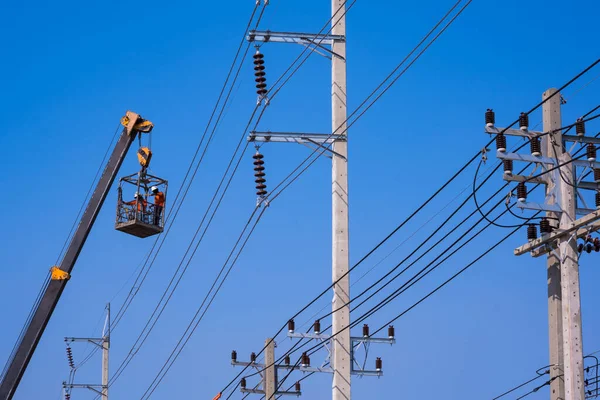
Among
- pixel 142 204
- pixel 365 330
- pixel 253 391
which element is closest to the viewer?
pixel 365 330

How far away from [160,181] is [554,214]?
1315cm

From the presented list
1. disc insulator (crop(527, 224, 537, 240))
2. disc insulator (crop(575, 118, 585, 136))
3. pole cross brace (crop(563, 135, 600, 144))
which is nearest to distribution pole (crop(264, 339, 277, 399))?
disc insulator (crop(527, 224, 537, 240))

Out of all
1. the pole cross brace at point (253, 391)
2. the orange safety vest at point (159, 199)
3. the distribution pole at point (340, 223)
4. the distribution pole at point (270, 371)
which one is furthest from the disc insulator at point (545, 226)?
the pole cross brace at point (253, 391)

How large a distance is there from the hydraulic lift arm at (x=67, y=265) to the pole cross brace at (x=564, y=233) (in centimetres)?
1467

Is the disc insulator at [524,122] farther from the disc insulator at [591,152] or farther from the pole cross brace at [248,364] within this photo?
the pole cross brace at [248,364]

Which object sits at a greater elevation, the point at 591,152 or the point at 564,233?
the point at 591,152

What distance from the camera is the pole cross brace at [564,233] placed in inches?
738

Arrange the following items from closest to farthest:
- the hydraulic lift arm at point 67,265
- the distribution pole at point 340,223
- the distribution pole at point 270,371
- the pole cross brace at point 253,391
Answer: the distribution pole at point 340,223, the hydraulic lift arm at point 67,265, the distribution pole at point 270,371, the pole cross brace at point 253,391

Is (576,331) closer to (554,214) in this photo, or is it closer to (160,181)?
(554,214)

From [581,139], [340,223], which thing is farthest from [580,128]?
[340,223]

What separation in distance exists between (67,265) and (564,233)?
16331 mm

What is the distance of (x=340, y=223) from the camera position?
82.1ft

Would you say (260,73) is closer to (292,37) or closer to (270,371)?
(292,37)

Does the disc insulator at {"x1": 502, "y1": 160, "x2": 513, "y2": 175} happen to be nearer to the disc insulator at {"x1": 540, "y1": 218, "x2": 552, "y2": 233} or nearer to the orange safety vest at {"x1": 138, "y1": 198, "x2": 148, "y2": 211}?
the disc insulator at {"x1": 540, "y1": 218, "x2": 552, "y2": 233}
